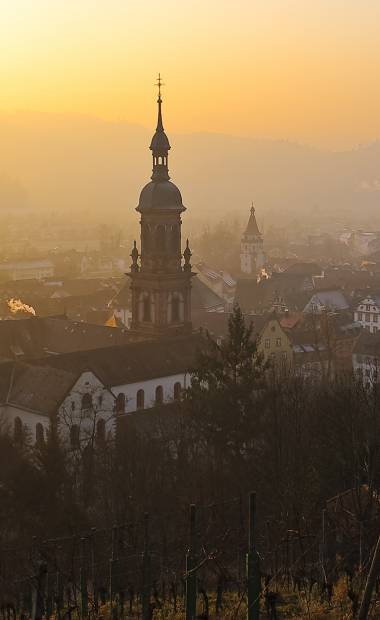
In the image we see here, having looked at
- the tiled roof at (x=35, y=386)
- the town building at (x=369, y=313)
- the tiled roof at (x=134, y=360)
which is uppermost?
the town building at (x=369, y=313)

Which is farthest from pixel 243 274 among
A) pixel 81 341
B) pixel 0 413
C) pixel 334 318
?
pixel 0 413

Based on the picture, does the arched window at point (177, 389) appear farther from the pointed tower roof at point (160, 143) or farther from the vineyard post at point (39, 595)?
the vineyard post at point (39, 595)

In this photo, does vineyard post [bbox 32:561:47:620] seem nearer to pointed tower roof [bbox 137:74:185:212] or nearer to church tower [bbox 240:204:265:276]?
pointed tower roof [bbox 137:74:185:212]

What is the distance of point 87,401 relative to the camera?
134 ft

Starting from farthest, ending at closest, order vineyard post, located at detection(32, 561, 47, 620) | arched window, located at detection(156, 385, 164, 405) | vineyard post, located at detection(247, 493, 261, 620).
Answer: arched window, located at detection(156, 385, 164, 405) → vineyard post, located at detection(32, 561, 47, 620) → vineyard post, located at detection(247, 493, 261, 620)

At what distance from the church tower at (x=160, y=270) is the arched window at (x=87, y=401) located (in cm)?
972

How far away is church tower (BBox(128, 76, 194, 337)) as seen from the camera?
5022 centimetres

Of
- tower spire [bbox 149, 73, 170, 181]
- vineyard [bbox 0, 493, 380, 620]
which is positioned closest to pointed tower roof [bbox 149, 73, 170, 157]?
tower spire [bbox 149, 73, 170, 181]

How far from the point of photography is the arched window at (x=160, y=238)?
50.3m

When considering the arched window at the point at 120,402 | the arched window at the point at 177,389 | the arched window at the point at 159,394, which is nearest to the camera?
the arched window at the point at 120,402

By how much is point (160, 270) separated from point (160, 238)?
5.22 feet

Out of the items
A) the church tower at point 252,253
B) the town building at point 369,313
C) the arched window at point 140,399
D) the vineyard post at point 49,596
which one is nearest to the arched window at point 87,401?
the arched window at point 140,399

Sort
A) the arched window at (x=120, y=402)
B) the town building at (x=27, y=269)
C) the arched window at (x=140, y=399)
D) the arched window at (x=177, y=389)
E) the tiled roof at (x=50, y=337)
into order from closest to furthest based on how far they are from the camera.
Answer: the arched window at (x=120, y=402) < the arched window at (x=140, y=399) < the arched window at (x=177, y=389) < the tiled roof at (x=50, y=337) < the town building at (x=27, y=269)

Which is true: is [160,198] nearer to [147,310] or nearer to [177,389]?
[147,310]
